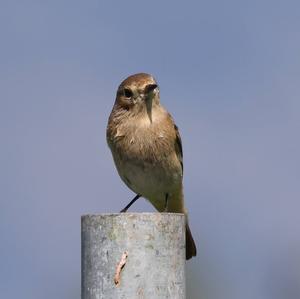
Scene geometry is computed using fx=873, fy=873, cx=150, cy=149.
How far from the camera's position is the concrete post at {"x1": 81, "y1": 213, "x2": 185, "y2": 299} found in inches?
180

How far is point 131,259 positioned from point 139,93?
11.2 ft

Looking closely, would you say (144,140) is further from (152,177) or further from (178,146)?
(178,146)

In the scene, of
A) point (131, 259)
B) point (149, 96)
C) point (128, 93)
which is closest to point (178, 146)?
point (149, 96)

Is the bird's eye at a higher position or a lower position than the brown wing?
higher

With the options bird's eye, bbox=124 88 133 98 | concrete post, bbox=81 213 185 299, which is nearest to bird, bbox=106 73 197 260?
bird's eye, bbox=124 88 133 98

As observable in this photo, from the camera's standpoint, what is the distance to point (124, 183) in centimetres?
807

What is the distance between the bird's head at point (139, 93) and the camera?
7762 millimetres

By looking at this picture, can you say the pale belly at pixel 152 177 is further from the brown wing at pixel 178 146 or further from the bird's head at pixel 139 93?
the bird's head at pixel 139 93

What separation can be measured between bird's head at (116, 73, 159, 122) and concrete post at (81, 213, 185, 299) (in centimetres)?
313

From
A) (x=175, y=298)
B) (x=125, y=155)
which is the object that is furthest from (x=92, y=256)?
(x=125, y=155)

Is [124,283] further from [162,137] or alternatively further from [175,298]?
[162,137]

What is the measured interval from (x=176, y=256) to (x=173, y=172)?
3272 mm

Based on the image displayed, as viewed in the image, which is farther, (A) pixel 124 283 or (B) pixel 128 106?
(B) pixel 128 106

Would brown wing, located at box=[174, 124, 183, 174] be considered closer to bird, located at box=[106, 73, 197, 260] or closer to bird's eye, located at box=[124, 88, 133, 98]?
bird, located at box=[106, 73, 197, 260]
